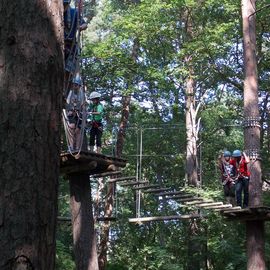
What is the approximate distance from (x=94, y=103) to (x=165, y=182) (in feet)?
30.3

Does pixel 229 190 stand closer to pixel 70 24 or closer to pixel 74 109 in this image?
pixel 74 109

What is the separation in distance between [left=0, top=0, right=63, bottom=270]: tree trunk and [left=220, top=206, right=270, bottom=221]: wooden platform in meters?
6.02

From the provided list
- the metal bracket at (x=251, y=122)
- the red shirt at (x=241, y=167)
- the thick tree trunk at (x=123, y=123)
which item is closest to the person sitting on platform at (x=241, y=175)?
the red shirt at (x=241, y=167)

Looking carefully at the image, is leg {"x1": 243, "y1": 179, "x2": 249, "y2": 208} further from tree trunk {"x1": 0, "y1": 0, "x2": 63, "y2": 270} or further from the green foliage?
tree trunk {"x1": 0, "y1": 0, "x2": 63, "y2": 270}

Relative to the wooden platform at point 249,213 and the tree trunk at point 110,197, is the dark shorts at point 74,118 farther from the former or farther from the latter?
the tree trunk at point 110,197

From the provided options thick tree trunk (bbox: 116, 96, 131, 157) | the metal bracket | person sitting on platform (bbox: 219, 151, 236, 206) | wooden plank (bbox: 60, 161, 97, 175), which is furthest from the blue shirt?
thick tree trunk (bbox: 116, 96, 131, 157)

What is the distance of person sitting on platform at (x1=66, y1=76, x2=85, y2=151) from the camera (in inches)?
253

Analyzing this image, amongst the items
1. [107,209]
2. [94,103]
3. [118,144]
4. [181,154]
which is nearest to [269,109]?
[181,154]

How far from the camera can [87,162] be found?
21.0ft

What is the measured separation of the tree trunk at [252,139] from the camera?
7.88 m

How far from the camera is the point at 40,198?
1.40m

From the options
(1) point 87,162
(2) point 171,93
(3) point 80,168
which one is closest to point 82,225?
(3) point 80,168

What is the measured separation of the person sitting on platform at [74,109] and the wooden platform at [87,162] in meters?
0.18

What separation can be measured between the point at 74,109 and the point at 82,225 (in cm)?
162
